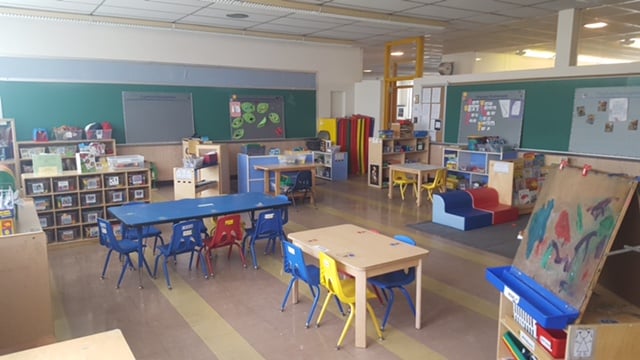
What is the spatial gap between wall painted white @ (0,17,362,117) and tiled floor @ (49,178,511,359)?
16.4 ft

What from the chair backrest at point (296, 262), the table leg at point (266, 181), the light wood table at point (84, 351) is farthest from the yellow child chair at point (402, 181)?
the light wood table at point (84, 351)

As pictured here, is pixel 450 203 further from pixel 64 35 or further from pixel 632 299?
pixel 64 35

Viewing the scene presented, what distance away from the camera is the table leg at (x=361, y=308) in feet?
11.2

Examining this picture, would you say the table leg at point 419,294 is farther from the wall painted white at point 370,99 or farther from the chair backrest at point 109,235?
the wall painted white at point 370,99

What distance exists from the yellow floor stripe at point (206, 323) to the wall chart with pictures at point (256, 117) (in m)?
6.80

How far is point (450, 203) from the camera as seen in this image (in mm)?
7152

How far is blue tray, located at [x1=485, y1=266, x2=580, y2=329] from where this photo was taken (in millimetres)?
2100

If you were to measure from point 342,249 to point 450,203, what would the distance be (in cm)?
384

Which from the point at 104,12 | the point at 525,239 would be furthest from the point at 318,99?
the point at 525,239

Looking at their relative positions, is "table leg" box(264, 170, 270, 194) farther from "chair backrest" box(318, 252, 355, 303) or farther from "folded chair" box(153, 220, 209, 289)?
"chair backrest" box(318, 252, 355, 303)

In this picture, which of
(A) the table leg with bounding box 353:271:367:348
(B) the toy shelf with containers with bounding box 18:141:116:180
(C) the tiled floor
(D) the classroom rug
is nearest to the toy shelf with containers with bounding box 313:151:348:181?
(D) the classroom rug

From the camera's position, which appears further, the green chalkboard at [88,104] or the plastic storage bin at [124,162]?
the green chalkboard at [88,104]

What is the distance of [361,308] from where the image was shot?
3.45 meters

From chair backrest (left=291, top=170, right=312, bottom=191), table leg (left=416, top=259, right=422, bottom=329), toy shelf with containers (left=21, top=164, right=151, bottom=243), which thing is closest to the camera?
table leg (left=416, top=259, right=422, bottom=329)
